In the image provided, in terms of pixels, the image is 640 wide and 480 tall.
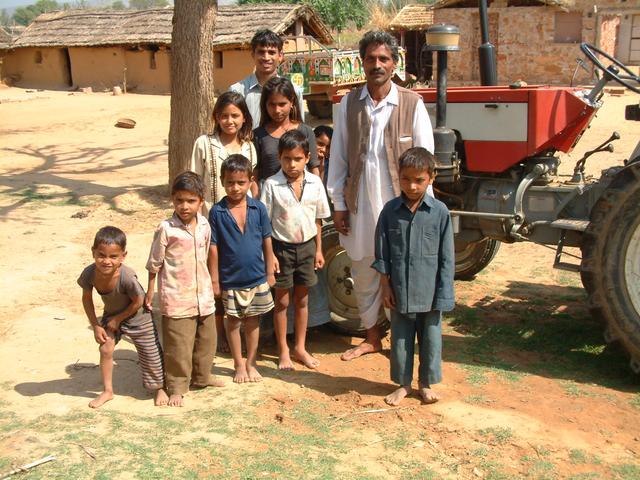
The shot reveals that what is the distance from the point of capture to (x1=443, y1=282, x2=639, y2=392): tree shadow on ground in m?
4.20

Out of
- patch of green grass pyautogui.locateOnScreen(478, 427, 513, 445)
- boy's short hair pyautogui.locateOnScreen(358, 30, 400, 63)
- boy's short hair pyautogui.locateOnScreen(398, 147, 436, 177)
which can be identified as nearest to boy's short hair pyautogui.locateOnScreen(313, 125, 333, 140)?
boy's short hair pyautogui.locateOnScreen(358, 30, 400, 63)

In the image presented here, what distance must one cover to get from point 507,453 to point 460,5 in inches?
884

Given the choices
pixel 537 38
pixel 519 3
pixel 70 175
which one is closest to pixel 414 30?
pixel 519 3

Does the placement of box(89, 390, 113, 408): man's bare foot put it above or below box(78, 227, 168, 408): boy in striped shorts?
below

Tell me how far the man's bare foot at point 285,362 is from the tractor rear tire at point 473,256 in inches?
77.7

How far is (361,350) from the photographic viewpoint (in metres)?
4.52

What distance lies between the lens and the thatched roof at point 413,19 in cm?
2483

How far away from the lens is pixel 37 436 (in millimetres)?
3293

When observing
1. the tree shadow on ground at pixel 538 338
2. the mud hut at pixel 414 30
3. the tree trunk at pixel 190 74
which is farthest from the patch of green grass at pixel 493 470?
the mud hut at pixel 414 30

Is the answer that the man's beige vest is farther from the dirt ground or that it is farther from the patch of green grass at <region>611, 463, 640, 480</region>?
the patch of green grass at <region>611, 463, 640, 480</region>

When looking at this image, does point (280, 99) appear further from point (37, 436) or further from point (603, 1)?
point (603, 1)

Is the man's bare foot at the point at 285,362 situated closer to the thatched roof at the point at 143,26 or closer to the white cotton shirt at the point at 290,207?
the white cotton shirt at the point at 290,207

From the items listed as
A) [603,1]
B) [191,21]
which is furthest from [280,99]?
[603,1]

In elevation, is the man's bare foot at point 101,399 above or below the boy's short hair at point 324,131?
below
